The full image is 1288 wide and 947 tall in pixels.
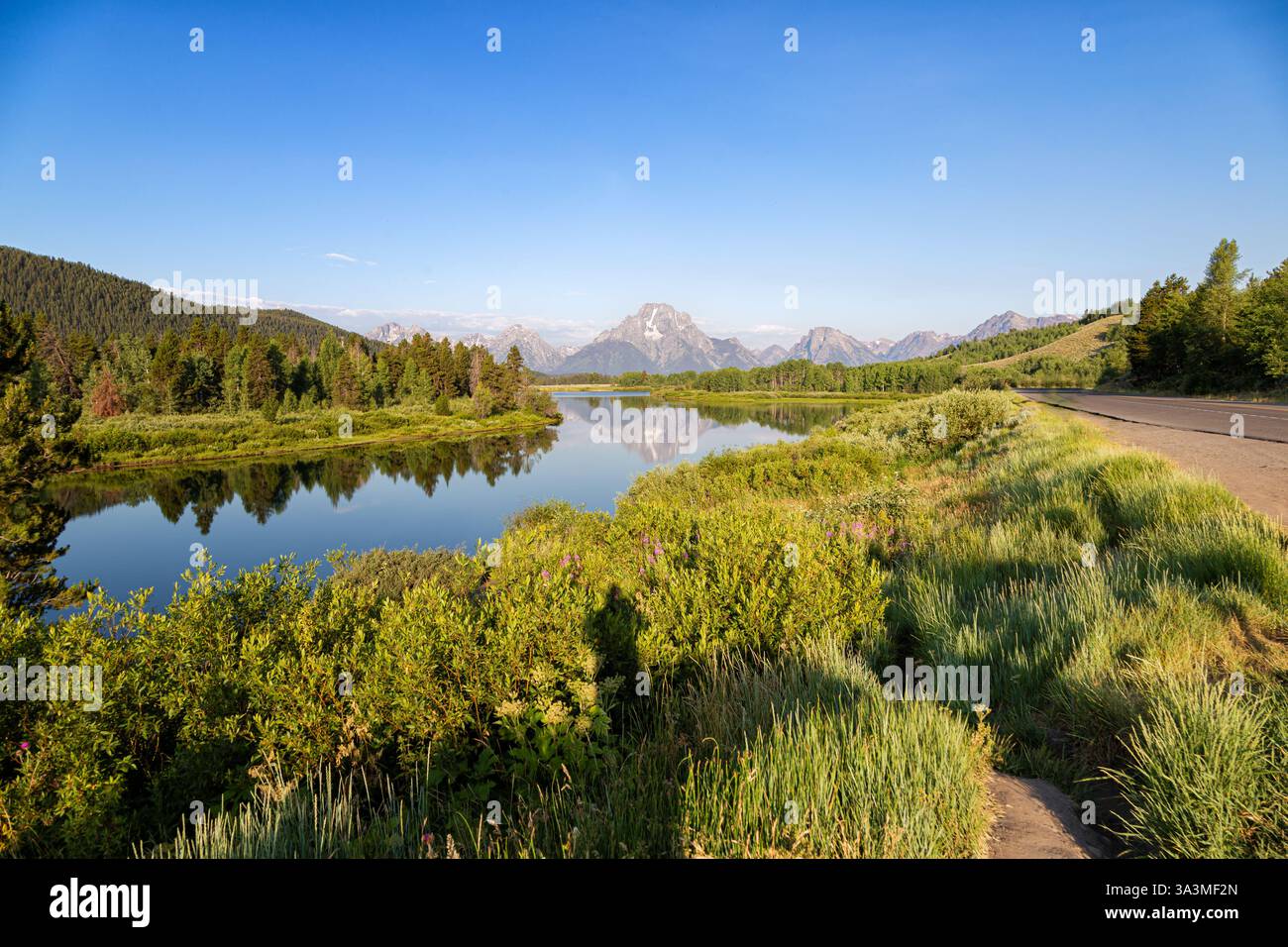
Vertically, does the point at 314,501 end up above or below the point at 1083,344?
below

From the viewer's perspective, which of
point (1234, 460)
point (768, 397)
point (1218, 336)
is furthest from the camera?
point (768, 397)

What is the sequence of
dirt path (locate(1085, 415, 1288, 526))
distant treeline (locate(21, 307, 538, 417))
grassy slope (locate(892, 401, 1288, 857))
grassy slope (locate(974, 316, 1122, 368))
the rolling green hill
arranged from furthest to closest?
1. the rolling green hill
2. grassy slope (locate(974, 316, 1122, 368))
3. distant treeline (locate(21, 307, 538, 417))
4. dirt path (locate(1085, 415, 1288, 526))
5. grassy slope (locate(892, 401, 1288, 857))

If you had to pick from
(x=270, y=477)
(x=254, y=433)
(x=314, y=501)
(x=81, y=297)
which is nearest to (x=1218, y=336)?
(x=314, y=501)

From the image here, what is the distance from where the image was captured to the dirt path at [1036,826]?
8.84 feet

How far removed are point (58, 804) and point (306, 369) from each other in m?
94.3

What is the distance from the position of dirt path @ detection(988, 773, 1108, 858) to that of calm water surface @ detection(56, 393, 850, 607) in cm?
1592

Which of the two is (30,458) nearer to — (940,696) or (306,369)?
(940,696)

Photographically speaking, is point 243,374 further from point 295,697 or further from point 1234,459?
point 1234,459

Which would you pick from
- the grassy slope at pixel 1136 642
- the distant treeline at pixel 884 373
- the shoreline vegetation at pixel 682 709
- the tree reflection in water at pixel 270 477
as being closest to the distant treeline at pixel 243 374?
the tree reflection in water at pixel 270 477

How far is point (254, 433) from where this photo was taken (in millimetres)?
54188

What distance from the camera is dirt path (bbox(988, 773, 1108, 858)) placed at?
2.70 m

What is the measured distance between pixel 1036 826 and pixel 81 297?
9769 inches

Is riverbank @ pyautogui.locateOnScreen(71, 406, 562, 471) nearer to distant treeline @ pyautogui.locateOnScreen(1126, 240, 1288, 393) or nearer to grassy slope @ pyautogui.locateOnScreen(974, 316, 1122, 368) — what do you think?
distant treeline @ pyautogui.locateOnScreen(1126, 240, 1288, 393)

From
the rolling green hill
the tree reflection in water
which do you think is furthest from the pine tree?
the rolling green hill
